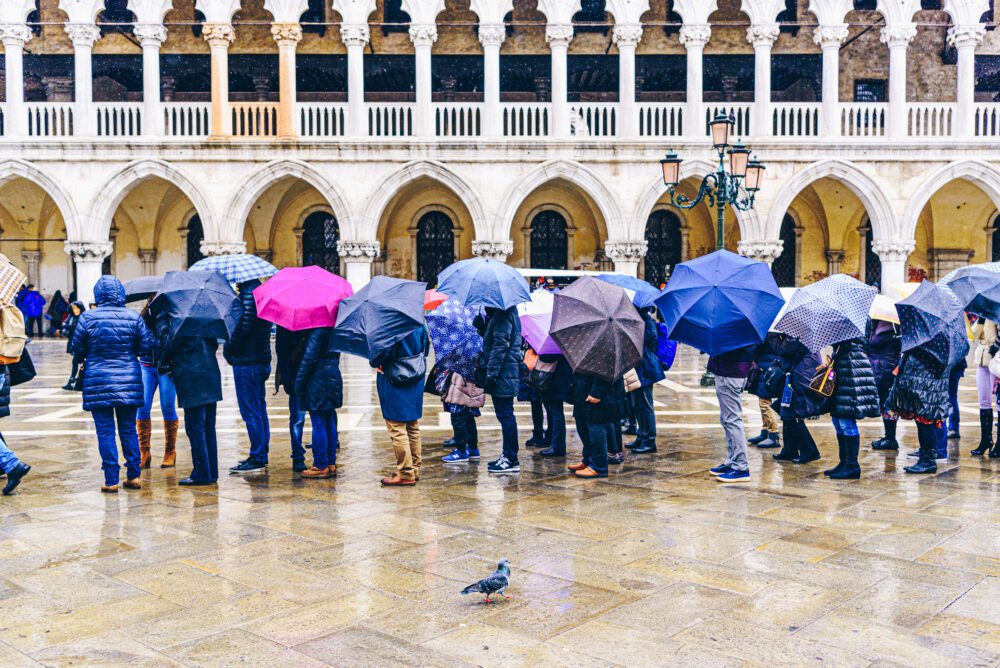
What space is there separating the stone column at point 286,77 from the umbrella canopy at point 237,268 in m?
14.4

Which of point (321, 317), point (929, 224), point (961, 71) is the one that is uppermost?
point (961, 71)

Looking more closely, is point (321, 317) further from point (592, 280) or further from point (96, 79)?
point (96, 79)

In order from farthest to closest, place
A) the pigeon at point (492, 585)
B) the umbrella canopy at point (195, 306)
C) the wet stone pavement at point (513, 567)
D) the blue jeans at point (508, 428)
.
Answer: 1. the blue jeans at point (508, 428)
2. the umbrella canopy at point (195, 306)
3. the pigeon at point (492, 585)
4. the wet stone pavement at point (513, 567)

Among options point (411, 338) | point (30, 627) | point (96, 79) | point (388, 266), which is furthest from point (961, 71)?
point (30, 627)

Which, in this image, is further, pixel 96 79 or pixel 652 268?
pixel 652 268


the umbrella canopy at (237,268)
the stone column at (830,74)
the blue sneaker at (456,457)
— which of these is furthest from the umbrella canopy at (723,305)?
the stone column at (830,74)

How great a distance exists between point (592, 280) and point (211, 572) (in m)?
3.76

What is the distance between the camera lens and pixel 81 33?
21.4m

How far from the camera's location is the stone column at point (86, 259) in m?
22.0

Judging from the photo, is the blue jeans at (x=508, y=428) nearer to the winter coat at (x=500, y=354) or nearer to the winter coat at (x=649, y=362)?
the winter coat at (x=500, y=354)

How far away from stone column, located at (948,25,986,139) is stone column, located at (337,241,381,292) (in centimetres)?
1383

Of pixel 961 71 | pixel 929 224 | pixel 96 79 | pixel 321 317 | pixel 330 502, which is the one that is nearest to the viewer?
pixel 330 502

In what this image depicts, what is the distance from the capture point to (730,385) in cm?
761

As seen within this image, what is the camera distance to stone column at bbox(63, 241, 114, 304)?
22.0 m
